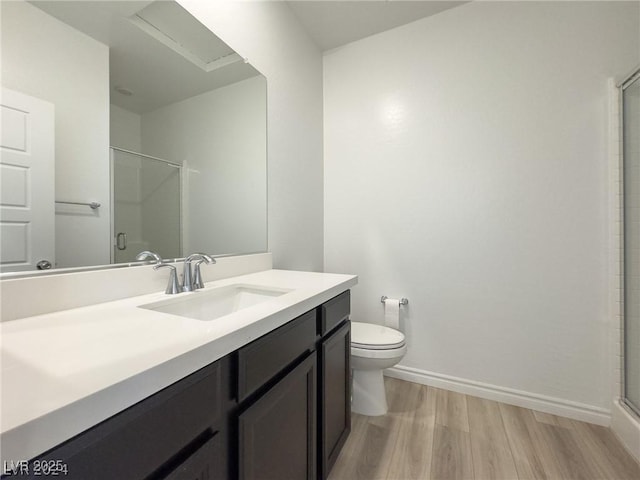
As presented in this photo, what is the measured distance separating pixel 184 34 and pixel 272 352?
1355mm

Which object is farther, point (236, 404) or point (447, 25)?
point (447, 25)

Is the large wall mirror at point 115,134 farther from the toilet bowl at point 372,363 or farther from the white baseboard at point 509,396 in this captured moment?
the white baseboard at point 509,396

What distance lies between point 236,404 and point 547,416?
1.90 m

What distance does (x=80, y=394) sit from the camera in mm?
370

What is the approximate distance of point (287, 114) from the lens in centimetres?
184

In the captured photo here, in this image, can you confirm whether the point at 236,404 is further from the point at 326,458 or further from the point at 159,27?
the point at 159,27

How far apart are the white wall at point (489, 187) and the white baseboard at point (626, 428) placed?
7 cm

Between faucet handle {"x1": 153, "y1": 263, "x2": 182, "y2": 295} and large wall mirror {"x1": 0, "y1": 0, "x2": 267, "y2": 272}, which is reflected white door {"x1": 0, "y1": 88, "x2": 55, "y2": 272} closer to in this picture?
large wall mirror {"x1": 0, "y1": 0, "x2": 267, "y2": 272}

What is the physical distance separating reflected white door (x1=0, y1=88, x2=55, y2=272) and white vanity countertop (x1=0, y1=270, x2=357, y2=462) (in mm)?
185

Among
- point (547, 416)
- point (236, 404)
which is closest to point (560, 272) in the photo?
point (547, 416)

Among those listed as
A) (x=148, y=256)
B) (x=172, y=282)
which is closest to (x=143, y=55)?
(x=148, y=256)

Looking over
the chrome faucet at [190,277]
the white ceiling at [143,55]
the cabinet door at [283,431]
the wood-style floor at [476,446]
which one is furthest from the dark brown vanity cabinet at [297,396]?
the white ceiling at [143,55]

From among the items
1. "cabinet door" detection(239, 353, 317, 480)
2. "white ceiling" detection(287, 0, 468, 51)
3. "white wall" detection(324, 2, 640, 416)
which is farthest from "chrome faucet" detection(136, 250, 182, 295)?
"white ceiling" detection(287, 0, 468, 51)

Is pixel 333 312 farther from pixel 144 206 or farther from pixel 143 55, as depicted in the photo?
pixel 143 55
